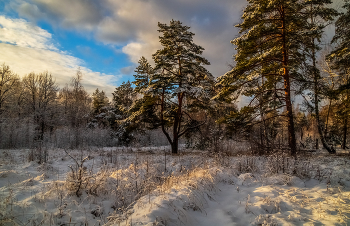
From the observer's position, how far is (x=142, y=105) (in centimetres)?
1380

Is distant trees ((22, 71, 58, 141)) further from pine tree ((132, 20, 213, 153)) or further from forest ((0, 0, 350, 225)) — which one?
pine tree ((132, 20, 213, 153))

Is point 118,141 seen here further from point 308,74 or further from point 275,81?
point 308,74

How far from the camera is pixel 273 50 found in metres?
9.36

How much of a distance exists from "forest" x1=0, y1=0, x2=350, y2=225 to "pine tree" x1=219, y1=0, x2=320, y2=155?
0.22ft

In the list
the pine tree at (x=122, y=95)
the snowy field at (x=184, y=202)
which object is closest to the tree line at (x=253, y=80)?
the snowy field at (x=184, y=202)

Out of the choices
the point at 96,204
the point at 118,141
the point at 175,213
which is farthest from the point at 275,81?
the point at 118,141

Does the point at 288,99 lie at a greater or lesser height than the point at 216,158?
greater

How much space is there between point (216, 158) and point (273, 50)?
6.71 meters

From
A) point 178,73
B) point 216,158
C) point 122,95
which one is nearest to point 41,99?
point 122,95

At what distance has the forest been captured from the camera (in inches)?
143

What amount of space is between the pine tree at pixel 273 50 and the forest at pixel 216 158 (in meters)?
0.07

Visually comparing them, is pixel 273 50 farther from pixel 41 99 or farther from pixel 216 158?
pixel 41 99

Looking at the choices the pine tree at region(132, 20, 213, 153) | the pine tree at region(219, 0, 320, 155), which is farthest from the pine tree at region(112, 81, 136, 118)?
the pine tree at region(219, 0, 320, 155)

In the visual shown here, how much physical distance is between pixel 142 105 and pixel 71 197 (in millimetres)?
10014
